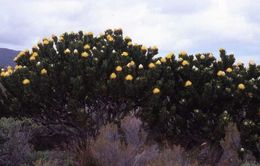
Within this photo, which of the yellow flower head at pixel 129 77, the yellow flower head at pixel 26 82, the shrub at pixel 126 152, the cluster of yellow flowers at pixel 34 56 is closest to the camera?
the shrub at pixel 126 152

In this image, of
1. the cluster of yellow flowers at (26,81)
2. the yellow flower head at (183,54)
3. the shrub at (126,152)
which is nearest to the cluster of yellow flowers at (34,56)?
the cluster of yellow flowers at (26,81)

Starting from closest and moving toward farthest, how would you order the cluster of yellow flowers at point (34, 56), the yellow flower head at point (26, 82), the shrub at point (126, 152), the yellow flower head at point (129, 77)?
the shrub at point (126, 152), the yellow flower head at point (129, 77), the yellow flower head at point (26, 82), the cluster of yellow flowers at point (34, 56)

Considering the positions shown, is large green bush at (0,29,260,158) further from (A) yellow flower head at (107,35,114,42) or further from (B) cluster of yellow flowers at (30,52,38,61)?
(A) yellow flower head at (107,35,114,42)

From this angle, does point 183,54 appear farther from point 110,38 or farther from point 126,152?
point 126,152

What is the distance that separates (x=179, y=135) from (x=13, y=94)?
3.41m

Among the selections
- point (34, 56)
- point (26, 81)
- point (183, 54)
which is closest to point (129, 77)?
point (183, 54)

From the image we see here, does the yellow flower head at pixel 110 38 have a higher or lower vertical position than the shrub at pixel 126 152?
higher

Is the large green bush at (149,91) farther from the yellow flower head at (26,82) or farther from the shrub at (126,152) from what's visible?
the shrub at (126,152)

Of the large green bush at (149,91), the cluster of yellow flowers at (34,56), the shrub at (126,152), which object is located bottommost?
the shrub at (126,152)

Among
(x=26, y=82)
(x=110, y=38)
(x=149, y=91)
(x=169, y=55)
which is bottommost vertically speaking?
(x=149, y=91)

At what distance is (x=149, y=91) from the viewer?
9.98 meters

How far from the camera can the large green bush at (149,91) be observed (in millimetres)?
9898

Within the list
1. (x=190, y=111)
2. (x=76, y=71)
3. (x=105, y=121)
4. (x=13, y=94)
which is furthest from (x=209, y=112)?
(x=13, y=94)

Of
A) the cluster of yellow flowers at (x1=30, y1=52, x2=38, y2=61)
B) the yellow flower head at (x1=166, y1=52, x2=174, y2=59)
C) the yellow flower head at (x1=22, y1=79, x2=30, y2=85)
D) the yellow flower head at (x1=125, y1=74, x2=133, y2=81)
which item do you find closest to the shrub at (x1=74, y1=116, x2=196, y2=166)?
the yellow flower head at (x1=125, y1=74, x2=133, y2=81)
